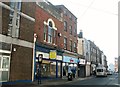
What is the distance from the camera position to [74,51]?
144ft

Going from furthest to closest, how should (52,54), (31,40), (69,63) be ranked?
1. (69,63)
2. (52,54)
3. (31,40)

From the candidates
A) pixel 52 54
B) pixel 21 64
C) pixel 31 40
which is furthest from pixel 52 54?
pixel 21 64

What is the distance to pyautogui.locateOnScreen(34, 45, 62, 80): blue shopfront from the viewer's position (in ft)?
89.2

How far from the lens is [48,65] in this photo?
1193 inches

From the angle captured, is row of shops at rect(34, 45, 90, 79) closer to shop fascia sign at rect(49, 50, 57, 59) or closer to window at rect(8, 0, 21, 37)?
shop fascia sign at rect(49, 50, 57, 59)

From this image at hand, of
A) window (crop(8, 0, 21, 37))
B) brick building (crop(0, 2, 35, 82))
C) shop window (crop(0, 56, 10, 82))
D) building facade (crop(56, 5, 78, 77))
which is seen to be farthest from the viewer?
building facade (crop(56, 5, 78, 77))

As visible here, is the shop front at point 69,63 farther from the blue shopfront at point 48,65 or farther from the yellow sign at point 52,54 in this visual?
the yellow sign at point 52,54

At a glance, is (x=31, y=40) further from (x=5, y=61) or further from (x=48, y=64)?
(x=48, y=64)

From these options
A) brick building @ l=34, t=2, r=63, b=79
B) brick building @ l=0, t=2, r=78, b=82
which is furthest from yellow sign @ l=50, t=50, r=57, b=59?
brick building @ l=34, t=2, r=63, b=79

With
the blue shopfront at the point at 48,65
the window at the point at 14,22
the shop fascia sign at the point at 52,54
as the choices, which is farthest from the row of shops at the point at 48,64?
the window at the point at 14,22

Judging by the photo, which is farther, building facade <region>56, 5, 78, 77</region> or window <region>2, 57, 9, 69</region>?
building facade <region>56, 5, 78, 77</region>

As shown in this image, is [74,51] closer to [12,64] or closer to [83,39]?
[83,39]

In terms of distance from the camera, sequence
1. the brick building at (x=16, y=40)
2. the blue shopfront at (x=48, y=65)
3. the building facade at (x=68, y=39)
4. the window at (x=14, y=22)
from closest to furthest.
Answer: the brick building at (x=16, y=40) → the window at (x=14, y=22) → the blue shopfront at (x=48, y=65) → the building facade at (x=68, y=39)

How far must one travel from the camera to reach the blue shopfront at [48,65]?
27203 millimetres
